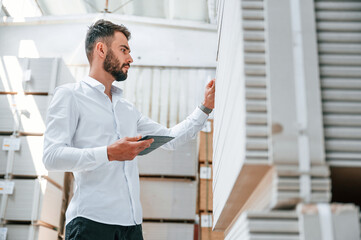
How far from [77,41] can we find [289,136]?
21.3 ft

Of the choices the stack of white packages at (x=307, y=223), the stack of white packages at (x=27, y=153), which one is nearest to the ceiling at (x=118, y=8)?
the stack of white packages at (x=27, y=153)

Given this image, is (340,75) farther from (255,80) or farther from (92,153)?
(92,153)

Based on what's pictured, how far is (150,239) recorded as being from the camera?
4.93 m

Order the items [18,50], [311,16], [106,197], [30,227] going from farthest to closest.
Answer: [18,50]
[30,227]
[106,197]
[311,16]

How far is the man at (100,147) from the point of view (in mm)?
2014

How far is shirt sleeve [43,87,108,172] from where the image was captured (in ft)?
6.59

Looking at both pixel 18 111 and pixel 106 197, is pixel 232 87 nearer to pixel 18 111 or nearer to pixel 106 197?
pixel 106 197

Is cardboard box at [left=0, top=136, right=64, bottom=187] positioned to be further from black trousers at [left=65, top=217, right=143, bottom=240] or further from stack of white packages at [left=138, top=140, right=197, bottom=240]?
black trousers at [left=65, top=217, right=143, bottom=240]

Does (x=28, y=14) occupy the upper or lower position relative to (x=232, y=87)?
upper

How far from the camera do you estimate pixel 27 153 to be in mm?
4754

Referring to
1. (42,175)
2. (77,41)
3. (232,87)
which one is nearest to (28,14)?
(77,41)

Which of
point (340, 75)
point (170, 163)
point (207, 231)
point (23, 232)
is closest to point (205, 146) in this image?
point (170, 163)

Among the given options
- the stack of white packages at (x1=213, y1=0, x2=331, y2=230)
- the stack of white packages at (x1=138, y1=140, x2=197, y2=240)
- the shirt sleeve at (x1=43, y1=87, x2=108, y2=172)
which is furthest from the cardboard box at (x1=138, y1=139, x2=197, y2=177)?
the stack of white packages at (x1=213, y1=0, x2=331, y2=230)

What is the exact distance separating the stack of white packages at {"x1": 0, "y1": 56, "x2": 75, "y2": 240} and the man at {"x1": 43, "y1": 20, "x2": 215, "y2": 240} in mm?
2503
